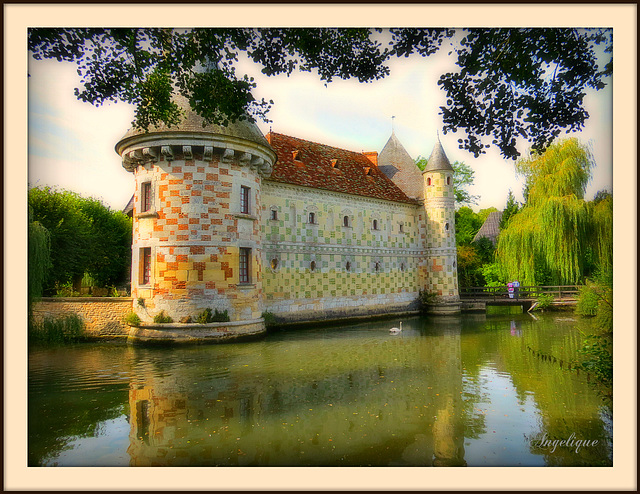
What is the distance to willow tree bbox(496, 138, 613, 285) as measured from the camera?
1903 cm

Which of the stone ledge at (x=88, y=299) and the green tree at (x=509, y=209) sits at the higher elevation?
the green tree at (x=509, y=209)

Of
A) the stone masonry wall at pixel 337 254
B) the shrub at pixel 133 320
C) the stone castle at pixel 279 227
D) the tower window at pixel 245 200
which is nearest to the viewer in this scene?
the stone castle at pixel 279 227

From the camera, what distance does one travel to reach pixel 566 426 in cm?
628

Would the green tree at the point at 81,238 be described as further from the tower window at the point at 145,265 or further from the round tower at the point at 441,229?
the round tower at the point at 441,229

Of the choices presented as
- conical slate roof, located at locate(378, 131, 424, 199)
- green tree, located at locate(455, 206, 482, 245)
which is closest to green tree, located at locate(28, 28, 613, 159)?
conical slate roof, located at locate(378, 131, 424, 199)

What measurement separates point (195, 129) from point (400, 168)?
52.9 ft

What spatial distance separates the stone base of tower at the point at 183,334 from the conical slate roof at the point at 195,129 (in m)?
6.35

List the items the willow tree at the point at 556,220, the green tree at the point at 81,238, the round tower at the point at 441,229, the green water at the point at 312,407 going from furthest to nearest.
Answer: the round tower at the point at 441,229 → the willow tree at the point at 556,220 → the green tree at the point at 81,238 → the green water at the point at 312,407

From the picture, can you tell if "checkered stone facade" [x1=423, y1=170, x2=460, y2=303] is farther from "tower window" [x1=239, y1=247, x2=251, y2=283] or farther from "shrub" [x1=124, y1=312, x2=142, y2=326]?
"shrub" [x1=124, y1=312, x2=142, y2=326]

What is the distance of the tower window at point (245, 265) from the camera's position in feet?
49.5

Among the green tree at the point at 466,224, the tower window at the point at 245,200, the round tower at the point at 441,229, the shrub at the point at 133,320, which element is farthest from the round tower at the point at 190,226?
the green tree at the point at 466,224

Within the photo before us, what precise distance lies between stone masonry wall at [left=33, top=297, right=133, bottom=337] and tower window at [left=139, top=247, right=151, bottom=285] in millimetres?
901

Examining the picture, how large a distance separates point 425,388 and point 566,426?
2.81 meters

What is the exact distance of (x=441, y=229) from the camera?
81.0ft
